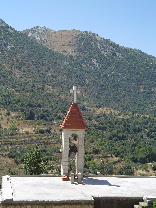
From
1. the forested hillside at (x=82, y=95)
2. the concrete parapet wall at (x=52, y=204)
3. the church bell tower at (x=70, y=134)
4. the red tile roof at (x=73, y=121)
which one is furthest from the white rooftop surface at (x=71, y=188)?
the forested hillside at (x=82, y=95)

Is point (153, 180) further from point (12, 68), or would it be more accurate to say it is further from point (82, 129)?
point (12, 68)

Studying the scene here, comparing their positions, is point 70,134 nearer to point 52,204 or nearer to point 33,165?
point 52,204

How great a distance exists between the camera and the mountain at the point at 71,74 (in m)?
91.0

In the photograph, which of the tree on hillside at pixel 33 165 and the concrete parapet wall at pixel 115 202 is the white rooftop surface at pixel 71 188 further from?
the tree on hillside at pixel 33 165

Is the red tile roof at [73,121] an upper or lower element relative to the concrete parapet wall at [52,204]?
upper

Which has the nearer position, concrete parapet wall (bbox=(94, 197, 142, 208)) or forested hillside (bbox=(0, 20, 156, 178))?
concrete parapet wall (bbox=(94, 197, 142, 208))

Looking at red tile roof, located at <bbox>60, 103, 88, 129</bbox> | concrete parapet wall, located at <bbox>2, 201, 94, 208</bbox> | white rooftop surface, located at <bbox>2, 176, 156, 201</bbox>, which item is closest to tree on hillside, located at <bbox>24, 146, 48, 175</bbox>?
white rooftop surface, located at <bbox>2, 176, 156, 201</bbox>

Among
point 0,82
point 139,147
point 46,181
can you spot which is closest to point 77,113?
point 46,181

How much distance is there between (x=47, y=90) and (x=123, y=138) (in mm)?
31581

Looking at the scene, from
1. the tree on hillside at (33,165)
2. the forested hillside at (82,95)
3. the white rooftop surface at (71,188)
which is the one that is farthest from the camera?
the forested hillside at (82,95)

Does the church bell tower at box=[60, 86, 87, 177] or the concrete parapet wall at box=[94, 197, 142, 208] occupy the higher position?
the church bell tower at box=[60, 86, 87, 177]

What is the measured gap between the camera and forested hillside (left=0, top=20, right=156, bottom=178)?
62469 mm

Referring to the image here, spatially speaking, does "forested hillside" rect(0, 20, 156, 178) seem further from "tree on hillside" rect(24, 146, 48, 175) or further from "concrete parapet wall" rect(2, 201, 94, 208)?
"concrete parapet wall" rect(2, 201, 94, 208)

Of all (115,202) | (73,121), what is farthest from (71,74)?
(115,202)
